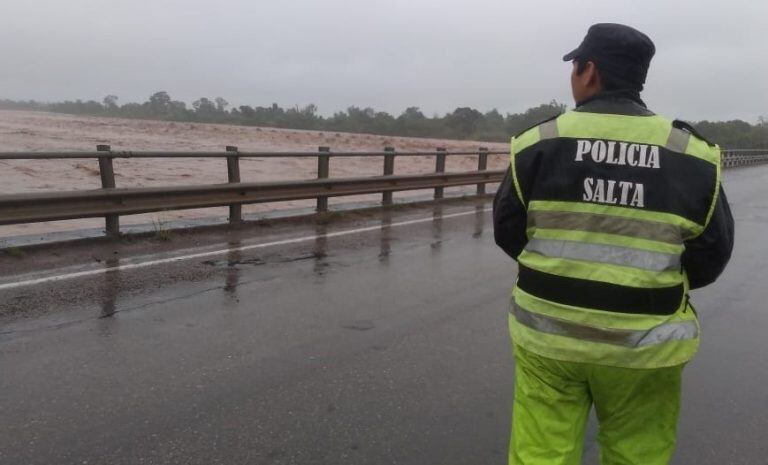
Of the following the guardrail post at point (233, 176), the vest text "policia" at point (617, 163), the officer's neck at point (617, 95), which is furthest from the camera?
the guardrail post at point (233, 176)

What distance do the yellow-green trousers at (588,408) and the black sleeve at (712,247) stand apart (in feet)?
1.10

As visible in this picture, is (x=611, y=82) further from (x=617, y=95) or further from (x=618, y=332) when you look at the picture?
(x=618, y=332)

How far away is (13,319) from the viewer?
5219mm

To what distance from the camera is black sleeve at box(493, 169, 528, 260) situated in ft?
7.36

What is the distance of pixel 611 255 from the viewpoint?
80.2 inches

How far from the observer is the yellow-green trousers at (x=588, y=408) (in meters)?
2.08

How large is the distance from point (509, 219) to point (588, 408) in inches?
26.3

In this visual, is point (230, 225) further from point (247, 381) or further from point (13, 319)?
point (247, 381)

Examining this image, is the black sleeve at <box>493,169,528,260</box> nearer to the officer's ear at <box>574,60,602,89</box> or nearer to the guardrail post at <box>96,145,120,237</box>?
the officer's ear at <box>574,60,602,89</box>

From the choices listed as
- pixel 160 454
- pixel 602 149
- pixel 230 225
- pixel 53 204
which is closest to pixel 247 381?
pixel 160 454

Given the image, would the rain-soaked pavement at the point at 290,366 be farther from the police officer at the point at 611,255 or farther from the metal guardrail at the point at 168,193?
the police officer at the point at 611,255

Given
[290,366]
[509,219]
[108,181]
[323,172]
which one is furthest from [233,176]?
[509,219]

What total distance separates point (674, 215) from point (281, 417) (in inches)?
96.9

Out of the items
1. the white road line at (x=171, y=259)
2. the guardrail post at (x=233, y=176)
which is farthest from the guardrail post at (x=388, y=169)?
the guardrail post at (x=233, y=176)
